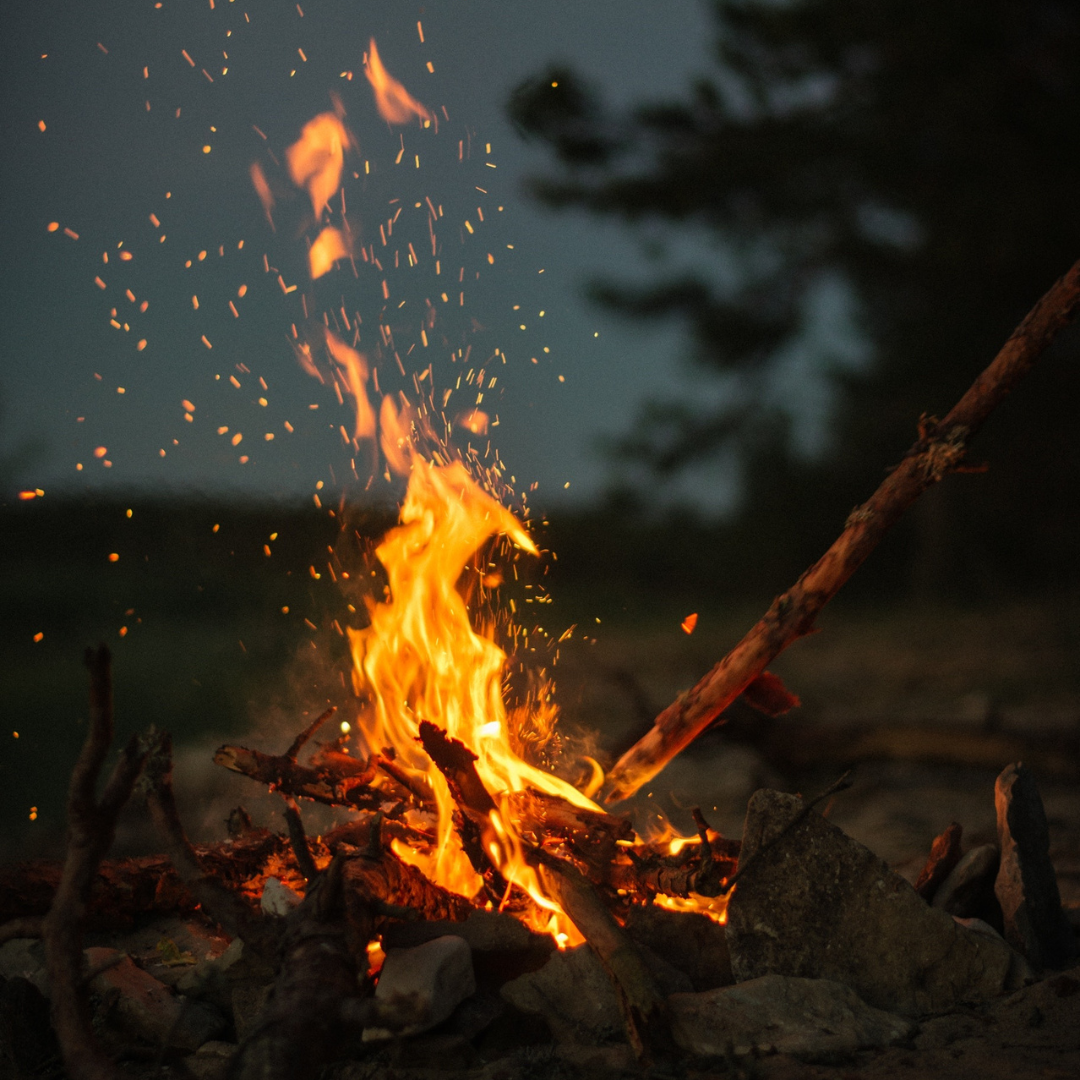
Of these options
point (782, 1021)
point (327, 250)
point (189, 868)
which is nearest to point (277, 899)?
point (189, 868)

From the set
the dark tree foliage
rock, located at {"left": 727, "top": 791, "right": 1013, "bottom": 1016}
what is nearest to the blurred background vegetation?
the dark tree foliage

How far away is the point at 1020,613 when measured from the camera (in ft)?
39.3

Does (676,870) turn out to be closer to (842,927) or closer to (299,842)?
(842,927)

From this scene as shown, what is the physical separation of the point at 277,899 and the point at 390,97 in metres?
3.58

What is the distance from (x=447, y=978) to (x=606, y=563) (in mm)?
12487

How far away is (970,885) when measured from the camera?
3.17m

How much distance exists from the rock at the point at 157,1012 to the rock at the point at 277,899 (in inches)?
12.2

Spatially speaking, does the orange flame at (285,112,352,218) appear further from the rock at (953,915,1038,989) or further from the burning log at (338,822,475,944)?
the rock at (953,915,1038,989)

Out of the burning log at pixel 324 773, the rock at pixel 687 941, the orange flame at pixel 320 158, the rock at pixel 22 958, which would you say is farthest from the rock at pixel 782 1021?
the orange flame at pixel 320 158

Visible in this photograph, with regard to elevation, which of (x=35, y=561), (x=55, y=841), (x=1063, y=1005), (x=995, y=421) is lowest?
(x=1063, y=1005)

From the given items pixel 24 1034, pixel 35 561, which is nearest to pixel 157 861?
pixel 24 1034

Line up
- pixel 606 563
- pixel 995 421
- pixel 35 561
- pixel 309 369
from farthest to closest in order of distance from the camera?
1. pixel 606 563
2. pixel 995 421
3. pixel 35 561
4. pixel 309 369

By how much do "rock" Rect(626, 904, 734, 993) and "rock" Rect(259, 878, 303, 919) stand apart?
3.38 ft

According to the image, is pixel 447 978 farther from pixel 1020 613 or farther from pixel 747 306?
pixel 1020 613
